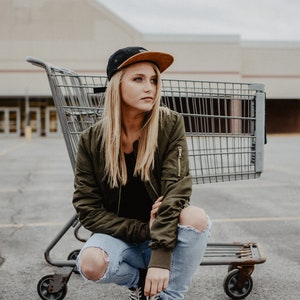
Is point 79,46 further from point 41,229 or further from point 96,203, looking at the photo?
point 96,203

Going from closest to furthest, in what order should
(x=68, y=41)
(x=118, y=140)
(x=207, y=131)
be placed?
(x=118, y=140), (x=207, y=131), (x=68, y=41)

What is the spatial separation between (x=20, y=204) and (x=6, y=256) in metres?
2.56

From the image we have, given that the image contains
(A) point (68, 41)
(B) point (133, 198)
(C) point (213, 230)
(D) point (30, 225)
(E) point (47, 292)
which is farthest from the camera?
(A) point (68, 41)

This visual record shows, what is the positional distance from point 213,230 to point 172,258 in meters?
2.65

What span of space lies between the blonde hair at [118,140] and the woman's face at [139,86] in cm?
3

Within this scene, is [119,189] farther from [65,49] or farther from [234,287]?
[65,49]

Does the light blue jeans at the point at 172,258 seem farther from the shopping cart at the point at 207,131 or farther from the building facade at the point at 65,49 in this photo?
the building facade at the point at 65,49

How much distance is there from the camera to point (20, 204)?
256 inches

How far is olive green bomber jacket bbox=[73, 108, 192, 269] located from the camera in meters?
2.42

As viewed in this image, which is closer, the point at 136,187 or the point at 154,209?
the point at 154,209


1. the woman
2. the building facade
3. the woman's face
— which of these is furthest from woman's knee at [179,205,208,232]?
the building facade

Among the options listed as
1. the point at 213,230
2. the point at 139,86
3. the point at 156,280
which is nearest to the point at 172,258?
the point at 156,280

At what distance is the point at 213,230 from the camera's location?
4922 mm

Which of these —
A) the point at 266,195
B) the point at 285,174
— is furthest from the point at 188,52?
the point at 266,195
